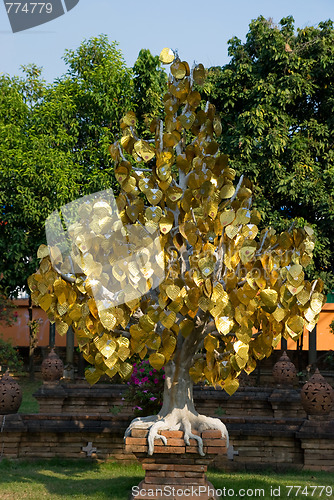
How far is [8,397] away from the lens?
9.28 meters

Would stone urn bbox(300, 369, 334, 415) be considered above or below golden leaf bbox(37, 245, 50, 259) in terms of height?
below

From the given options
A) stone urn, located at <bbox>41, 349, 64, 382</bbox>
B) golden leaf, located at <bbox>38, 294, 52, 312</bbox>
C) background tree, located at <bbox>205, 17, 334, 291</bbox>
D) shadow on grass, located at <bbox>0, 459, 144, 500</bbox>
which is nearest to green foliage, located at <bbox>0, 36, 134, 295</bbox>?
background tree, located at <bbox>205, 17, 334, 291</bbox>

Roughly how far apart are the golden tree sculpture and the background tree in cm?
1068

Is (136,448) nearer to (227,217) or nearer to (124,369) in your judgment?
(124,369)

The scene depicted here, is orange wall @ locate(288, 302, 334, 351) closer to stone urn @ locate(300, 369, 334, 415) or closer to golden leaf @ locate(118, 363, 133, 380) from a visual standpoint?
stone urn @ locate(300, 369, 334, 415)

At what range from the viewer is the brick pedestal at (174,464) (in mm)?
6375

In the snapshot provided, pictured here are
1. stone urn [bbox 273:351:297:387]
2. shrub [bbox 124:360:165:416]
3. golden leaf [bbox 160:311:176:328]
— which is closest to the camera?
golden leaf [bbox 160:311:176:328]

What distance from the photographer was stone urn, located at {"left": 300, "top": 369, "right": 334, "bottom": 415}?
9023 millimetres

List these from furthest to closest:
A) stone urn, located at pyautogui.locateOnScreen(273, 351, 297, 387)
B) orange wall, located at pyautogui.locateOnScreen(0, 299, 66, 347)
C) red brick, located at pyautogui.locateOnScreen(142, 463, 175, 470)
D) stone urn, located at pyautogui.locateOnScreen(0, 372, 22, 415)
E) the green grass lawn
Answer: orange wall, located at pyautogui.locateOnScreen(0, 299, 66, 347) → stone urn, located at pyautogui.locateOnScreen(273, 351, 297, 387) → stone urn, located at pyautogui.locateOnScreen(0, 372, 22, 415) → the green grass lawn → red brick, located at pyautogui.locateOnScreen(142, 463, 175, 470)

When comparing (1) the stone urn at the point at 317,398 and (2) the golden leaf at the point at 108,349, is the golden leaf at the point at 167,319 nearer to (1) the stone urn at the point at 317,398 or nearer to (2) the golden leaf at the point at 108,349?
(2) the golden leaf at the point at 108,349

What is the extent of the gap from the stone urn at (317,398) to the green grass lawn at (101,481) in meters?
0.89

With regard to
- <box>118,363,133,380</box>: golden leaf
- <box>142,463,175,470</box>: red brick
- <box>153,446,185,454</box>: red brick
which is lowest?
<box>142,463,175,470</box>: red brick

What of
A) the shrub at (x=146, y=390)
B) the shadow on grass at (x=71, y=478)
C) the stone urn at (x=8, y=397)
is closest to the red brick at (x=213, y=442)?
the shadow on grass at (x=71, y=478)

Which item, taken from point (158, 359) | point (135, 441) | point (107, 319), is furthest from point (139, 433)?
point (107, 319)
